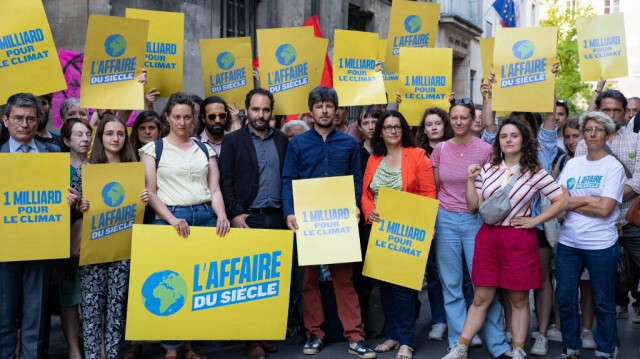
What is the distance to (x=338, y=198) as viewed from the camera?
19.6 ft

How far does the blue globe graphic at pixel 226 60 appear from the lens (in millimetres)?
7488

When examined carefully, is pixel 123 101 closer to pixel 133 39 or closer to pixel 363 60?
pixel 133 39

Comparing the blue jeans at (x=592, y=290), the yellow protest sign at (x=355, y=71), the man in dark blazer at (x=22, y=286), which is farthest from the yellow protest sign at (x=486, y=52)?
the man in dark blazer at (x=22, y=286)

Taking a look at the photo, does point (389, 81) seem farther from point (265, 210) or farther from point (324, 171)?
point (265, 210)

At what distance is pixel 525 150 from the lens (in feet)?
18.4

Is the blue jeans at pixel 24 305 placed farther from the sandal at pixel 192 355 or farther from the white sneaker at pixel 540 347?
the white sneaker at pixel 540 347

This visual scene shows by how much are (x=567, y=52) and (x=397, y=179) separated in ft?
83.0

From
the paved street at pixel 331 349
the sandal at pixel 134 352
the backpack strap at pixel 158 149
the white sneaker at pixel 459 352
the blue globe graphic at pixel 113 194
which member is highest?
the backpack strap at pixel 158 149

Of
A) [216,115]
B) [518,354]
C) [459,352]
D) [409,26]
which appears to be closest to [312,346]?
[459,352]

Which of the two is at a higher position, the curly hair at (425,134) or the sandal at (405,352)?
the curly hair at (425,134)

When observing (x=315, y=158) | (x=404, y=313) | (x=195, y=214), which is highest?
(x=315, y=158)

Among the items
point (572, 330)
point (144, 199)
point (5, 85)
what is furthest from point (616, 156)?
point (5, 85)

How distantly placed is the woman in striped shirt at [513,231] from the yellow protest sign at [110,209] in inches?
105

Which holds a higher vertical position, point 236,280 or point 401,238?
point 401,238
